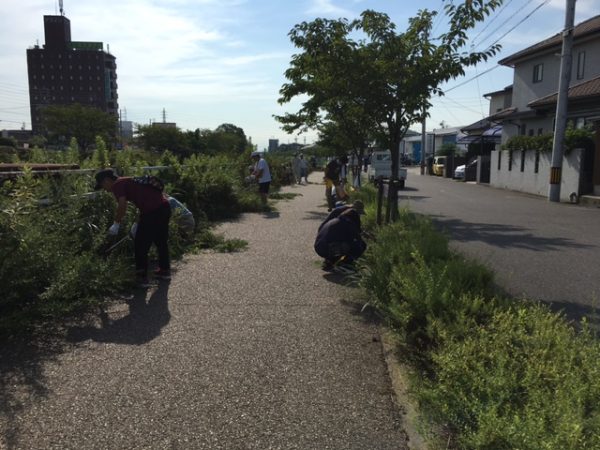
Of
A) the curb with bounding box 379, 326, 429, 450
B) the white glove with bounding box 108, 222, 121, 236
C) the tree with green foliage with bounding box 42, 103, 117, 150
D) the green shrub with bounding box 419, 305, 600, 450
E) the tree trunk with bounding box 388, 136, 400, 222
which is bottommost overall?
the curb with bounding box 379, 326, 429, 450

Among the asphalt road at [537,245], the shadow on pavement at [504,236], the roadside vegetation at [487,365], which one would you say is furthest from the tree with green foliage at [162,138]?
the roadside vegetation at [487,365]

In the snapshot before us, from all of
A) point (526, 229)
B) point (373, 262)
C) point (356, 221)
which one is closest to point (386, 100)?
point (356, 221)

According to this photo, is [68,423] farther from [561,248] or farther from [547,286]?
[561,248]

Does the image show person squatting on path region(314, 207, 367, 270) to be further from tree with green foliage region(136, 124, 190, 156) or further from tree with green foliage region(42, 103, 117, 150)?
tree with green foliage region(42, 103, 117, 150)

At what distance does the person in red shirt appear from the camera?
601 cm

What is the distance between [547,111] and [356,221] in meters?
22.0

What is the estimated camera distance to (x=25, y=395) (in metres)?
3.40

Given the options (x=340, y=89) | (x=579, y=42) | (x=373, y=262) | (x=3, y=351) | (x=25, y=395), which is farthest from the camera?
(x=579, y=42)

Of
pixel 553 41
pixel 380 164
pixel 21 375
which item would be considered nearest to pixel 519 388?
pixel 21 375

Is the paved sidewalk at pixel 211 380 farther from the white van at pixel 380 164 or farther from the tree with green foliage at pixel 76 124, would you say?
the tree with green foliage at pixel 76 124

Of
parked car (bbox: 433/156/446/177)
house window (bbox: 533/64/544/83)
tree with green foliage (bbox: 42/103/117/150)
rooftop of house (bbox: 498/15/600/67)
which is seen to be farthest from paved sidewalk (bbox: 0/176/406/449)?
tree with green foliage (bbox: 42/103/117/150)

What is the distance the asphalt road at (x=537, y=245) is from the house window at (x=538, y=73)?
571 inches

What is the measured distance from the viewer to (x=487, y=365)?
3012mm

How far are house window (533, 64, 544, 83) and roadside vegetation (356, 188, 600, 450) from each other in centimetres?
2795
